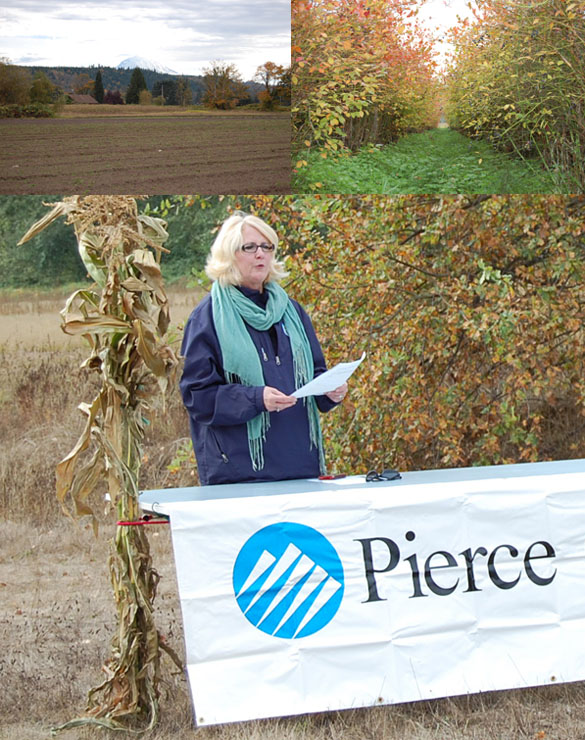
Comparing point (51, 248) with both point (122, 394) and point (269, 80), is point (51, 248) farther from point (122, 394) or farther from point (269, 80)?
point (122, 394)

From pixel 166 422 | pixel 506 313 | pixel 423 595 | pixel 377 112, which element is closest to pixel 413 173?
pixel 377 112

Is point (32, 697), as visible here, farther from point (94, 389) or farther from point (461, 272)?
point (94, 389)

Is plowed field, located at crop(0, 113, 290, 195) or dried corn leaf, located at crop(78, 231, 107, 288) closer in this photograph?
dried corn leaf, located at crop(78, 231, 107, 288)

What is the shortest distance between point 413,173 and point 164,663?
5.17 m

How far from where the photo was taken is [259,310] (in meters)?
3.90

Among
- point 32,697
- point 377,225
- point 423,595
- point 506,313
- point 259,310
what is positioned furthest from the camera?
point 377,225

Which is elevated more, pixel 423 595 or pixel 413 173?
pixel 413 173

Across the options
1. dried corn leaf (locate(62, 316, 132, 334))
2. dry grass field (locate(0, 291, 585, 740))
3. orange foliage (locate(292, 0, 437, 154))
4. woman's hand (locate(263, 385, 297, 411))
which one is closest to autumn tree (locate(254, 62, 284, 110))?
orange foliage (locate(292, 0, 437, 154))

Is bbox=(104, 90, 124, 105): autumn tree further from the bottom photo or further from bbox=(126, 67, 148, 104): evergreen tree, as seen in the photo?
the bottom photo

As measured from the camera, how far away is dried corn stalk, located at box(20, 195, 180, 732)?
367cm

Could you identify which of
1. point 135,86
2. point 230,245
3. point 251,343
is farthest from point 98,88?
point 251,343

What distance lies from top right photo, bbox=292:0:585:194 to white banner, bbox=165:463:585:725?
16.6ft

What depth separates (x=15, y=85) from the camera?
9.44m

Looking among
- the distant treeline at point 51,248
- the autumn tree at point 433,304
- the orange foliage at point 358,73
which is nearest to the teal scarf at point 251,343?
the autumn tree at point 433,304
